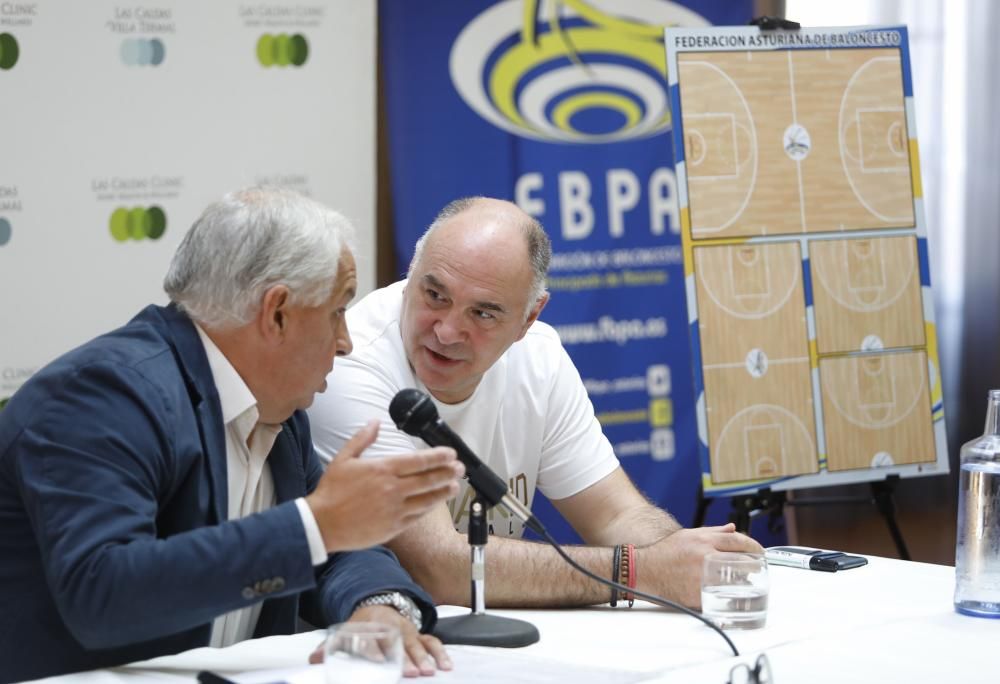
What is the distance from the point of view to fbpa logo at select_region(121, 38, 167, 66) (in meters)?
3.78

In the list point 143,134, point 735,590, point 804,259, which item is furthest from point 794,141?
point 735,590

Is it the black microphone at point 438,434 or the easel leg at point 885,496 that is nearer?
the black microphone at point 438,434

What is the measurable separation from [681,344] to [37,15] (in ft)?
8.34

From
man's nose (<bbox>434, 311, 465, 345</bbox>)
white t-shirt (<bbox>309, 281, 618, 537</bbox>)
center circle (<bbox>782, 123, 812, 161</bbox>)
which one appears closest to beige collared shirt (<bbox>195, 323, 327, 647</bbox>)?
white t-shirt (<bbox>309, 281, 618, 537</bbox>)

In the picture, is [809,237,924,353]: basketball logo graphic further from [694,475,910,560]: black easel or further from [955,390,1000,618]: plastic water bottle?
[955,390,1000,618]: plastic water bottle

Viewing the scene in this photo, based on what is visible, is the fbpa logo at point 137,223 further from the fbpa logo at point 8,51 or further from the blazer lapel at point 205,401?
the blazer lapel at point 205,401

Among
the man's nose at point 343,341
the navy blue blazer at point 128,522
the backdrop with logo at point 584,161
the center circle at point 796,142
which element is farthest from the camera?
the backdrop with logo at point 584,161

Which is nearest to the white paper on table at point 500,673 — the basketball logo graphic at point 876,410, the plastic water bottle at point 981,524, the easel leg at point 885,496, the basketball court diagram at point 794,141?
the plastic water bottle at point 981,524

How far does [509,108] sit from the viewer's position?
4539mm

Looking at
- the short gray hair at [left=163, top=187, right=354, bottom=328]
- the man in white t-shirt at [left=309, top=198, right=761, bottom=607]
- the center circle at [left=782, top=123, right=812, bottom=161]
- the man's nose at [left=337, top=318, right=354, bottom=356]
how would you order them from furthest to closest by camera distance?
the center circle at [left=782, top=123, right=812, bottom=161], the man in white t-shirt at [left=309, top=198, right=761, bottom=607], the man's nose at [left=337, top=318, right=354, bottom=356], the short gray hair at [left=163, top=187, right=354, bottom=328]

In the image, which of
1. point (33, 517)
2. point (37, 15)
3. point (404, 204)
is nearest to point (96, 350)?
point (33, 517)

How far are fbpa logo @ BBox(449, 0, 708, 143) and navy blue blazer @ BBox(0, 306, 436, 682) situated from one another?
2.72 metres

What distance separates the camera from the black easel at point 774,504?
3.79 m

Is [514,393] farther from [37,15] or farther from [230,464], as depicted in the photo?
[37,15]
